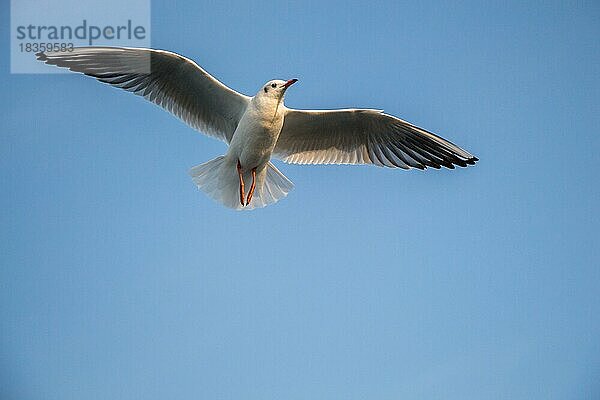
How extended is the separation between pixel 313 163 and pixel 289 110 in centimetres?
31

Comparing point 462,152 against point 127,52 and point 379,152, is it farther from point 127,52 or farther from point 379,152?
point 127,52

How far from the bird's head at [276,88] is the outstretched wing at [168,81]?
165 millimetres

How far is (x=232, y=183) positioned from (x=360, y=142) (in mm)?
523

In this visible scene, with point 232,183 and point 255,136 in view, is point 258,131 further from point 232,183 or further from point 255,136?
point 232,183

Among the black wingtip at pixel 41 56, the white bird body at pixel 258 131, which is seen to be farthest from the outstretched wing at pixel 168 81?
the white bird body at pixel 258 131

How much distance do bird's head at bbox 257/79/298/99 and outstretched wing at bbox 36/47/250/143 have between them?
0.54 ft

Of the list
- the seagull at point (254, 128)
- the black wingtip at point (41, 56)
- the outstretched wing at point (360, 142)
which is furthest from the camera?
the outstretched wing at point (360, 142)

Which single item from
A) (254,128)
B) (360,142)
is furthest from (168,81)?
(360,142)

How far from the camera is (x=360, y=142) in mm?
3066

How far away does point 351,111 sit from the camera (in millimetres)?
2910

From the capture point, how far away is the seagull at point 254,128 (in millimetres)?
2793

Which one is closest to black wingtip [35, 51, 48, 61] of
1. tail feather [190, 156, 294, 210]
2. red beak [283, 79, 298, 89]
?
tail feather [190, 156, 294, 210]

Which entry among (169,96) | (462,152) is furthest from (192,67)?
(462,152)

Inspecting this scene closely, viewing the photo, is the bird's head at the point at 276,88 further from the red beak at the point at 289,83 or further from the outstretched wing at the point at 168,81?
the outstretched wing at the point at 168,81
